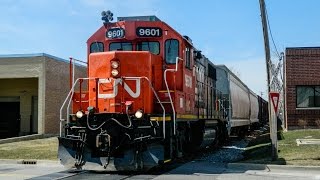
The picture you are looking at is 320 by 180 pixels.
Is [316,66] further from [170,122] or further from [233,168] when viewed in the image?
[170,122]

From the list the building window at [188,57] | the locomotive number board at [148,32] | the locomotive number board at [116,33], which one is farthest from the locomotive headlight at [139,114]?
the building window at [188,57]

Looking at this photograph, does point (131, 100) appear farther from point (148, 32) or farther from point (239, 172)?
point (239, 172)

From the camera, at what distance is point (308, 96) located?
97.5 ft

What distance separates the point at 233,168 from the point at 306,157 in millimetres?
2742

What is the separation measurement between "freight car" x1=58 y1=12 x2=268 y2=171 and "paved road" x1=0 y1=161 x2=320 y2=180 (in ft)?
1.40

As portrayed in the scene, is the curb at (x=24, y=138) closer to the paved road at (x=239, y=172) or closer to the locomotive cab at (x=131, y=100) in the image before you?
the locomotive cab at (x=131, y=100)

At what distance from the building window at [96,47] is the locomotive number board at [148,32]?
1.24 metres

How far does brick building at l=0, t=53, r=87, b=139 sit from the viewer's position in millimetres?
30594

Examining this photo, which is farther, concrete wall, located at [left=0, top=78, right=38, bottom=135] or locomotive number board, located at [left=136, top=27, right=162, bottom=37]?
concrete wall, located at [left=0, top=78, right=38, bottom=135]

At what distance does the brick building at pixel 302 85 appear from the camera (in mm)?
29469

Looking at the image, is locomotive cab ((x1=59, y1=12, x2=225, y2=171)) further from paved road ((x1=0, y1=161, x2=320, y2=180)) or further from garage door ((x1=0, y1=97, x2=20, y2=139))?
garage door ((x1=0, y1=97, x2=20, y2=139))

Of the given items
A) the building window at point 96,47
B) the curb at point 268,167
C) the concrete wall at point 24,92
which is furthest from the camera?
the concrete wall at point 24,92

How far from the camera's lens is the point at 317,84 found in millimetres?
29422

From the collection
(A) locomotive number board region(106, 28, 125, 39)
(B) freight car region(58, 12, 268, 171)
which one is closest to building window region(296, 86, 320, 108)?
(B) freight car region(58, 12, 268, 171)
